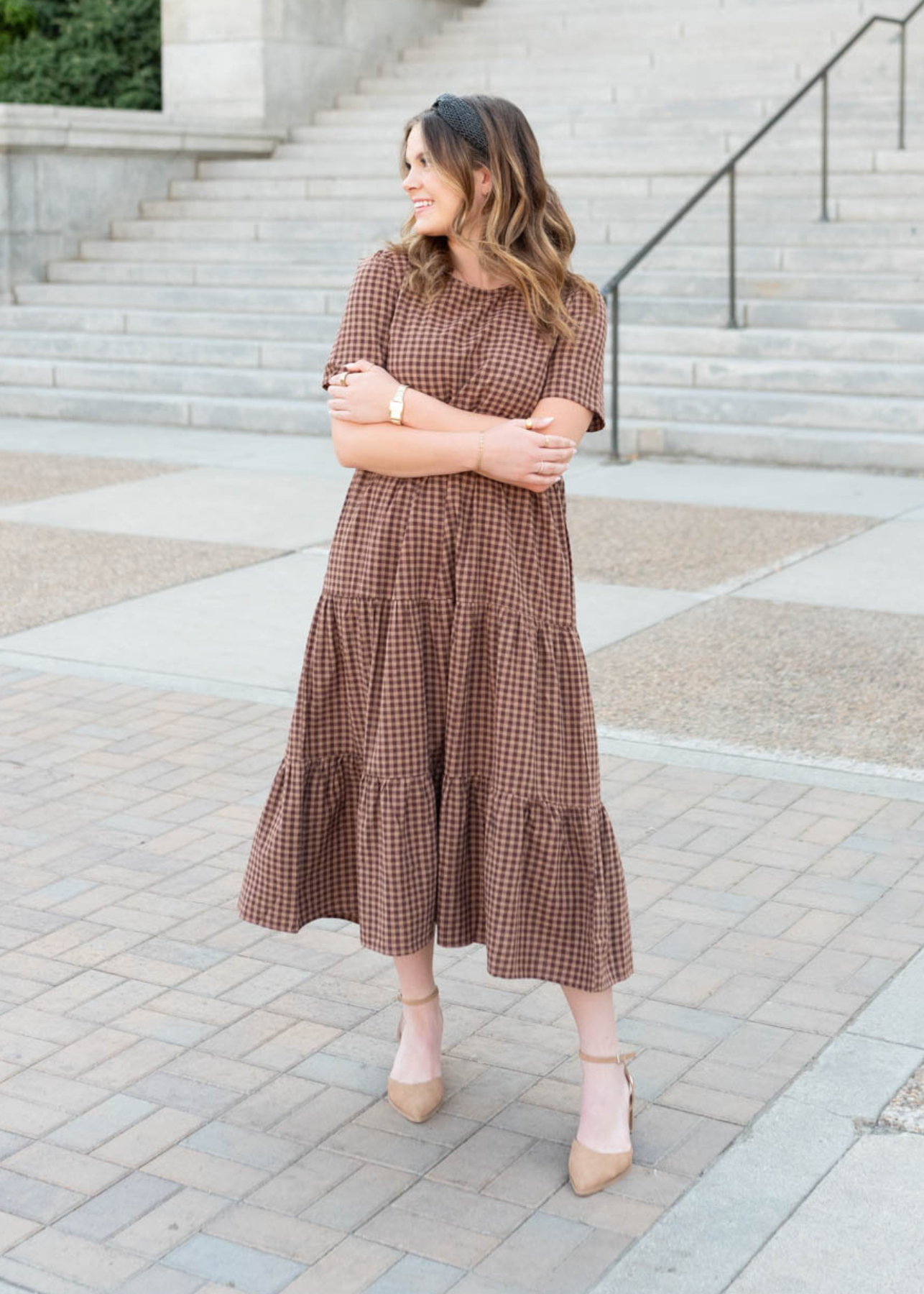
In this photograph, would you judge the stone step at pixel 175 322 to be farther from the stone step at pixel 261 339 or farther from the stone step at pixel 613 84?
the stone step at pixel 613 84

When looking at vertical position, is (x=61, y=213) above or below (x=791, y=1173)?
above

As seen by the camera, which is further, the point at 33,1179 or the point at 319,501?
the point at 319,501

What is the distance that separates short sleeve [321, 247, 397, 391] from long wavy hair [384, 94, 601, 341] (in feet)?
0.15

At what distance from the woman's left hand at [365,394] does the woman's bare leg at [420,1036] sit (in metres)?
1.02

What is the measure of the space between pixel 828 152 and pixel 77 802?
1052 centimetres

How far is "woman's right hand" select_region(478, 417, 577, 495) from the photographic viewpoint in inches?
126

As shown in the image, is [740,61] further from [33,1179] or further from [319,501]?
[33,1179]

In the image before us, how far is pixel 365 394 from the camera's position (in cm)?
326

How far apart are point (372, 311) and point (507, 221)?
29 centimetres

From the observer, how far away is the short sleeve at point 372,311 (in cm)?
331

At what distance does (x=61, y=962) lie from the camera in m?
4.26

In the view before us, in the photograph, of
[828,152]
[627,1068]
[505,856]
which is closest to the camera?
[505,856]

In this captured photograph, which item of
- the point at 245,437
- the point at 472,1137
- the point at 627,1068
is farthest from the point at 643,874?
the point at 245,437

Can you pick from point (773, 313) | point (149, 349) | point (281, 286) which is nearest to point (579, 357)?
point (773, 313)
